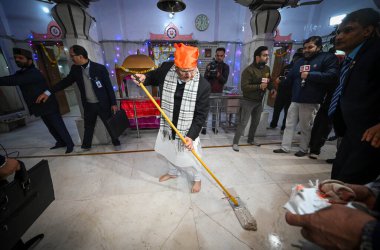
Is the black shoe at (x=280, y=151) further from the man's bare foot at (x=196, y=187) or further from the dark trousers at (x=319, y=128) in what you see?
the man's bare foot at (x=196, y=187)

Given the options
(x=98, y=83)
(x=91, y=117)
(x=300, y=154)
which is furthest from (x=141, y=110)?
(x=300, y=154)

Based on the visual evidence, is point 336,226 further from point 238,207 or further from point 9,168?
point 9,168

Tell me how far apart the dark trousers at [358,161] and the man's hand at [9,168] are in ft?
9.49

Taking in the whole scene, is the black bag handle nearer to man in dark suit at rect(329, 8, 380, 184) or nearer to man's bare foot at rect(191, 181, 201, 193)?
man's bare foot at rect(191, 181, 201, 193)

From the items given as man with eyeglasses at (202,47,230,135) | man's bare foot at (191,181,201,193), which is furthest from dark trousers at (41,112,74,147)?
man with eyeglasses at (202,47,230,135)

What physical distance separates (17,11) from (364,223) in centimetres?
932

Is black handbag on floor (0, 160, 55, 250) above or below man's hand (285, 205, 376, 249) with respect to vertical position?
below

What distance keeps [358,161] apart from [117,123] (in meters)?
3.51

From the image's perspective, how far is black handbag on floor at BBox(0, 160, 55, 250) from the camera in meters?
1.12

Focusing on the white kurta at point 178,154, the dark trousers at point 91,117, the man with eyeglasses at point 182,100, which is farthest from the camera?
the dark trousers at point 91,117

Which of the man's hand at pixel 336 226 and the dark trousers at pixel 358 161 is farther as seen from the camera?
the dark trousers at pixel 358 161

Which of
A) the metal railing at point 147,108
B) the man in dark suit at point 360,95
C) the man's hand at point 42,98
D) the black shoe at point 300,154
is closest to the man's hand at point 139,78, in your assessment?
the metal railing at point 147,108

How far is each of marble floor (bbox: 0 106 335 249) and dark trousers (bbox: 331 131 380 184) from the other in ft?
2.58

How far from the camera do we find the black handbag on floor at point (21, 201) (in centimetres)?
112
